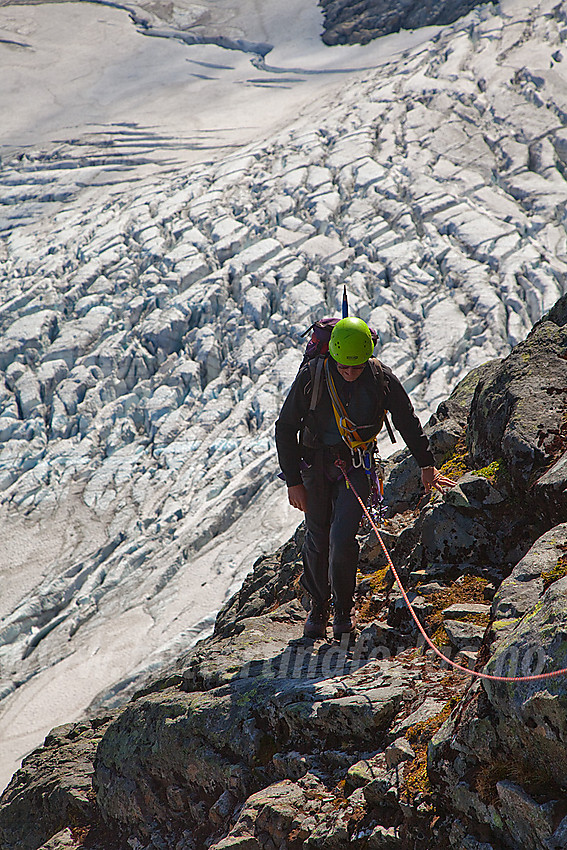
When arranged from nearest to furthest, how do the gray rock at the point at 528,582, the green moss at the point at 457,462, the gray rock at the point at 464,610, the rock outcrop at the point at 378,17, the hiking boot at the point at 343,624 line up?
the gray rock at the point at 528,582 → the gray rock at the point at 464,610 → the hiking boot at the point at 343,624 → the green moss at the point at 457,462 → the rock outcrop at the point at 378,17

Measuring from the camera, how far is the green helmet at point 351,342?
14.4 feet

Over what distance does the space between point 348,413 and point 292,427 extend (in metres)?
0.43

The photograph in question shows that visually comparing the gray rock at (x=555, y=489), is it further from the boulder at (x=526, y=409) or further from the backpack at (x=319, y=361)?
the backpack at (x=319, y=361)

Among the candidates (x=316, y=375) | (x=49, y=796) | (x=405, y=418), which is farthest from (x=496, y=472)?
(x=49, y=796)

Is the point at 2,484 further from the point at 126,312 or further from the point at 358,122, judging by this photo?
the point at 358,122

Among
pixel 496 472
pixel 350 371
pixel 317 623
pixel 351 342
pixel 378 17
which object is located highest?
pixel 378 17

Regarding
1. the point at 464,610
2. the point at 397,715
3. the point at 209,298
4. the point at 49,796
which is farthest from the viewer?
the point at 209,298

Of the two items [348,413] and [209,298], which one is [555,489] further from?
[209,298]

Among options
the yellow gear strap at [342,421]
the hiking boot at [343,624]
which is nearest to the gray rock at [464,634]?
the hiking boot at [343,624]

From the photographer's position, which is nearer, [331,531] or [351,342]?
[351,342]

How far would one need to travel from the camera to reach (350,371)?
4527 mm

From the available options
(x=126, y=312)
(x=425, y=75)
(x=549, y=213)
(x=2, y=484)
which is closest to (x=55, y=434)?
(x=2, y=484)

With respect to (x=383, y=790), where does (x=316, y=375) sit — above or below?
above

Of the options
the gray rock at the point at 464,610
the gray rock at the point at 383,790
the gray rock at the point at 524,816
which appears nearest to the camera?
the gray rock at the point at 524,816
